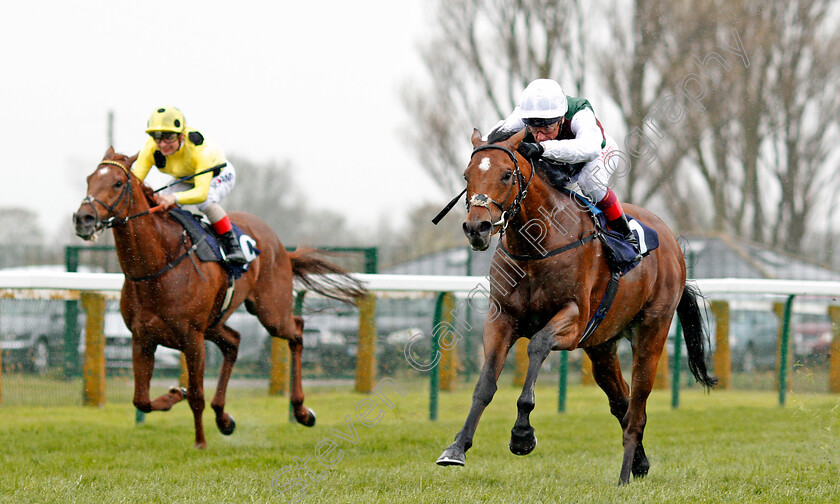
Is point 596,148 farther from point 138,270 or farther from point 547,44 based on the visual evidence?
point 547,44

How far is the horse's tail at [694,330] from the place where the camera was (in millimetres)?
6086

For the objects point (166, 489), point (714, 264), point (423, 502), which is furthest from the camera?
point (714, 264)

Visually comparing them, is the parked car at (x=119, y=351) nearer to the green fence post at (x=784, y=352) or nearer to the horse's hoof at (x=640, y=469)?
the horse's hoof at (x=640, y=469)

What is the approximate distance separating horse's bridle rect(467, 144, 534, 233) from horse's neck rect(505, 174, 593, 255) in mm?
84

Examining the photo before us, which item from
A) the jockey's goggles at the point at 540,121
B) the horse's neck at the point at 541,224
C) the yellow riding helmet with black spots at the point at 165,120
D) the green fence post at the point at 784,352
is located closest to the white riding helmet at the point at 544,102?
the jockey's goggles at the point at 540,121

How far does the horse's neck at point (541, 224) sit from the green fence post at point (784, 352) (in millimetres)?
4908

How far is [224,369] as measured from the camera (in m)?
6.82

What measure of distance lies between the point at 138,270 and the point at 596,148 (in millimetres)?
3014

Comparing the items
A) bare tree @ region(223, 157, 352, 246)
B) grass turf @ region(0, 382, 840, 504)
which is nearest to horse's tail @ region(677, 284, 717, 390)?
grass turf @ region(0, 382, 840, 504)

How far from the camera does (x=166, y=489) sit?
457cm

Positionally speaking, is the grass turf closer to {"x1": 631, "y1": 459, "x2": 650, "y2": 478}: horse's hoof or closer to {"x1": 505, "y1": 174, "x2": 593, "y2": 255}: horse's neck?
{"x1": 631, "y1": 459, "x2": 650, "y2": 478}: horse's hoof

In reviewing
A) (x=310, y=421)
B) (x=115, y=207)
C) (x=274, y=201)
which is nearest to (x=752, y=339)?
(x=310, y=421)

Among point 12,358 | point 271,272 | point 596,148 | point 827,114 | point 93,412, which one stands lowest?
point 93,412

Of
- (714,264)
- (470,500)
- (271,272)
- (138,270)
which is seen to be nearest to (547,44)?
(714,264)
